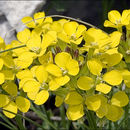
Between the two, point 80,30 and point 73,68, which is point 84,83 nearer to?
point 73,68

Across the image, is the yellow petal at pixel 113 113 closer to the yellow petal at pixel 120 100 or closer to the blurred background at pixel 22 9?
Result: the yellow petal at pixel 120 100

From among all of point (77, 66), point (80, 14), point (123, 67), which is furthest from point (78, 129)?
point (80, 14)

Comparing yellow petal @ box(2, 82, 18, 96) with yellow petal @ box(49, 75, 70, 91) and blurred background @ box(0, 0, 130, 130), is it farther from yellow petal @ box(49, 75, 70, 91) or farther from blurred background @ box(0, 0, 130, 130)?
blurred background @ box(0, 0, 130, 130)

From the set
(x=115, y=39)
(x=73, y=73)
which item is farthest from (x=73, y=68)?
(x=115, y=39)

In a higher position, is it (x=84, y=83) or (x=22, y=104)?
(x=84, y=83)

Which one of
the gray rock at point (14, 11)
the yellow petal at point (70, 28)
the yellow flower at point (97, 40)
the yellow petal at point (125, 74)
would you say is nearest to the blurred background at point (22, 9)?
the gray rock at point (14, 11)

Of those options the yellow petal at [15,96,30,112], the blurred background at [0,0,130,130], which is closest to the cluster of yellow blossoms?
the yellow petal at [15,96,30,112]
